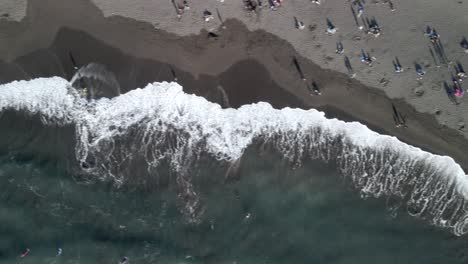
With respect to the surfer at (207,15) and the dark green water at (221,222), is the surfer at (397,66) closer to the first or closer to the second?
the dark green water at (221,222)

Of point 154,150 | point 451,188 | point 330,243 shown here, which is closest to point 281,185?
point 330,243

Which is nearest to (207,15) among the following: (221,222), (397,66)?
(397,66)

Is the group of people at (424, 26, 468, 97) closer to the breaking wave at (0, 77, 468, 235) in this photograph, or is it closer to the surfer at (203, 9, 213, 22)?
the breaking wave at (0, 77, 468, 235)

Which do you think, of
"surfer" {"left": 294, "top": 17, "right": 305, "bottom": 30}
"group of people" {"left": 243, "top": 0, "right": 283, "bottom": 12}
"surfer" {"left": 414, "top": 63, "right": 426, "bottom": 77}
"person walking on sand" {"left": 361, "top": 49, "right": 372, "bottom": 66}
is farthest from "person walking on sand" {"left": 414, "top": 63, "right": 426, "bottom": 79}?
"group of people" {"left": 243, "top": 0, "right": 283, "bottom": 12}

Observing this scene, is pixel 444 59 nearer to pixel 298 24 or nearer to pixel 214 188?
pixel 298 24

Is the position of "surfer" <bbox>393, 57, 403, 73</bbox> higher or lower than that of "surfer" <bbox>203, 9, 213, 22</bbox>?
lower

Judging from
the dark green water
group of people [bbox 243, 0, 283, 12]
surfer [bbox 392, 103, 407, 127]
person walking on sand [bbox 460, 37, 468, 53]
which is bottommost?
the dark green water
